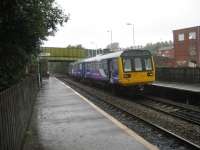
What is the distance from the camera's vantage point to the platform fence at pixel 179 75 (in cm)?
3053

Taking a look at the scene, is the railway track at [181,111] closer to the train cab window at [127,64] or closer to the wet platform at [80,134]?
the wet platform at [80,134]

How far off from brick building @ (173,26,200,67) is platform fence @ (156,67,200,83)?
3215cm

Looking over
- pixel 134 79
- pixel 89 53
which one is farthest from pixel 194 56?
pixel 134 79

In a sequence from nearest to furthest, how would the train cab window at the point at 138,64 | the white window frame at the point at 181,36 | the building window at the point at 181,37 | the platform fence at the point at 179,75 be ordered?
1. the train cab window at the point at 138,64
2. the platform fence at the point at 179,75
3. the white window frame at the point at 181,36
4. the building window at the point at 181,37

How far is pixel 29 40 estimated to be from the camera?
1198 centimetres

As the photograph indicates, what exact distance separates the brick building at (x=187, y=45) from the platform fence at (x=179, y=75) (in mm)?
32150

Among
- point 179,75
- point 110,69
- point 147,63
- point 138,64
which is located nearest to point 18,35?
point 138,64

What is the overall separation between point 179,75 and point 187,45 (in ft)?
139

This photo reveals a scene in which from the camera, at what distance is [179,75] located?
33844mm

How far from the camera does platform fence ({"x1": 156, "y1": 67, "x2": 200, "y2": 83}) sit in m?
Result: 30.5

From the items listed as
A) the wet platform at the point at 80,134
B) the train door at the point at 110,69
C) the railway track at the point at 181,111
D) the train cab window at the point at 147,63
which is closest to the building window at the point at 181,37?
the train door at the point at 110,69

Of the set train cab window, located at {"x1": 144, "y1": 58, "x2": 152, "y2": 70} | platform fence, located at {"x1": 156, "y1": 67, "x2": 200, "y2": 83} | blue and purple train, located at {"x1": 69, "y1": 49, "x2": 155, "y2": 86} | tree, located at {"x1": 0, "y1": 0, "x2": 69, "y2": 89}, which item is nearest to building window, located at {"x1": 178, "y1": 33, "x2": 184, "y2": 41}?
platform fence, located at {"x1": 156, "y1": 67, "x2": 200, "y2": 83}

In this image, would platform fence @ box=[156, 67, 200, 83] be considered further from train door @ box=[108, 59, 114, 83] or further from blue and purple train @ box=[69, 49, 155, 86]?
train door @ box=[108, 59, 114, 83]

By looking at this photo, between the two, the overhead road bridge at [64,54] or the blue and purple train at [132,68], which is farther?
the overhead road bridge at [64,54]
